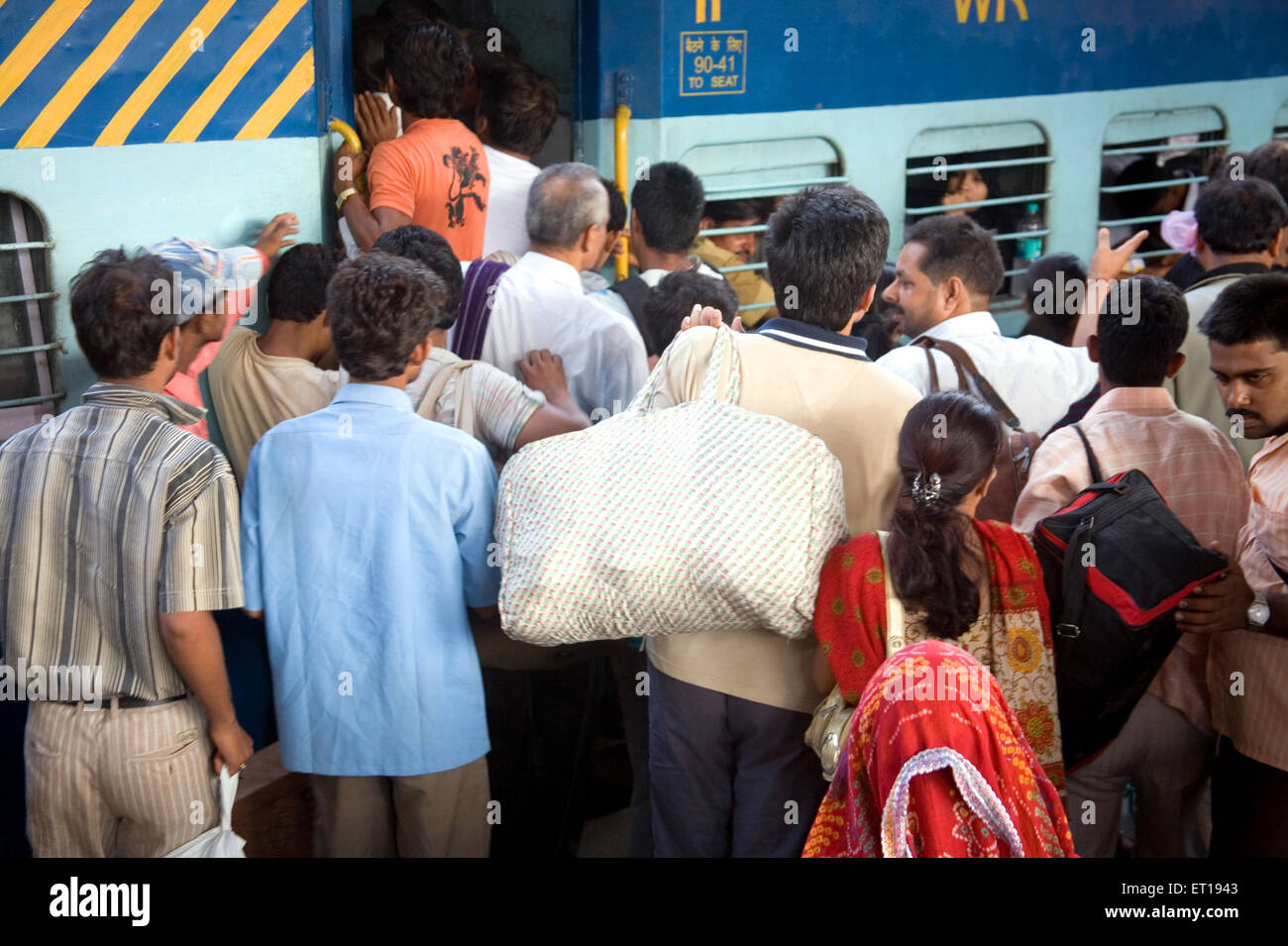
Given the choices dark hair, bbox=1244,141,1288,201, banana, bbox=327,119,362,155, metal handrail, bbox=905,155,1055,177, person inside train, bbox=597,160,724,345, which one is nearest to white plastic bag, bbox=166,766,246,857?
banana, bbox=327,119,362,155

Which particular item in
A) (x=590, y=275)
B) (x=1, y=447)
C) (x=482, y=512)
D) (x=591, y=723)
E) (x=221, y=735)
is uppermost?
(x=590, y=275)

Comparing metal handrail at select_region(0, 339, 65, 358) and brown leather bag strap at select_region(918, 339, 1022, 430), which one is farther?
brown leather bag strap at select_region(918, 339, 1022, 430)

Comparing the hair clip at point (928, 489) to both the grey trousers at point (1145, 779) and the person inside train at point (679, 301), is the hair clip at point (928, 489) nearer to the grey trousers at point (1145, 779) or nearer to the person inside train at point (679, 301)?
the grey trousers at point (1145, 779)

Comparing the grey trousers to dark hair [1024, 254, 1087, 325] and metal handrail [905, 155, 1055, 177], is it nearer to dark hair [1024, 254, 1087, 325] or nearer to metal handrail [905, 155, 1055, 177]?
dark hair [1024, 254, 1087, 325]

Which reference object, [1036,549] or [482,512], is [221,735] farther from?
[1036,549]

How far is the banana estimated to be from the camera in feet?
11.4

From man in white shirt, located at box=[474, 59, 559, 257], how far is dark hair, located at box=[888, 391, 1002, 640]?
2.09 meters

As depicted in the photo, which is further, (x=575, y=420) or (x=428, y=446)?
(x=575, y=420)

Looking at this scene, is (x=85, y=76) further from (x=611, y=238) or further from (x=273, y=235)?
(x=611, y=238)

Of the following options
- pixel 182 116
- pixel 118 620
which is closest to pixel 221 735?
pixel 118 620

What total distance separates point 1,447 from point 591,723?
1.66m

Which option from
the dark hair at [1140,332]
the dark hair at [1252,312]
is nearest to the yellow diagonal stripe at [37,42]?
the dark hair at [1140,332]

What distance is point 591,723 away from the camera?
3.49 metres

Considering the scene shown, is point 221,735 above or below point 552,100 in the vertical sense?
below
